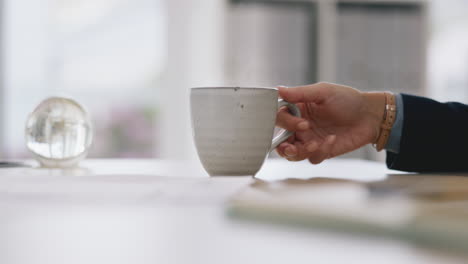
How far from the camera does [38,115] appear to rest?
2.77 feet

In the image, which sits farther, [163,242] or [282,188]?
[282,188]

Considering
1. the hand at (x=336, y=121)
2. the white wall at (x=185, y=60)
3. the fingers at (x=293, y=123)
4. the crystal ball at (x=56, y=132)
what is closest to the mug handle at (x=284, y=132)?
the fingers at (x=293, y=123)

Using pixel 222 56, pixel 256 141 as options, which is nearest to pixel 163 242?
pixel 256 141

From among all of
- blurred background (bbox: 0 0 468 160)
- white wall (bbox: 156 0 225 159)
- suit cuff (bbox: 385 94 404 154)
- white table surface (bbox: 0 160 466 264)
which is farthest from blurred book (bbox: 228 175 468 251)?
white wall (bbox: 156 0 225 159)

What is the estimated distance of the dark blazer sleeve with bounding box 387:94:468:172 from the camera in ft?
2.85

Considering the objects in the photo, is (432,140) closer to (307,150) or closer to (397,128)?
(397,128)

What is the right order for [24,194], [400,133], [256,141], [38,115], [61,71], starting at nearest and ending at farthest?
[24,194]
[256,141]
[38,115]
[400,133]
[61,71]

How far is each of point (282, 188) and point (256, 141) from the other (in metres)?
0.16

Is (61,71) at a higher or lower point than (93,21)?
lower

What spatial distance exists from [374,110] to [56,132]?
1.86 feet

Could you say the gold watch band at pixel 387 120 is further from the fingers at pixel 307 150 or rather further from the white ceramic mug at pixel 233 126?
the white ceramic mug at pixel 233 126

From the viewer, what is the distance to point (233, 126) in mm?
666

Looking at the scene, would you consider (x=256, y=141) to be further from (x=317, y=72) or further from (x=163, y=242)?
(x=317, y=72)

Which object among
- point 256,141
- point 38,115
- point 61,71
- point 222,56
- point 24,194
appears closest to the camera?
point 24,194
